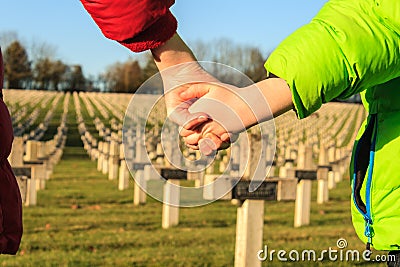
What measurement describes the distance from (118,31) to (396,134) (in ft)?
2.63

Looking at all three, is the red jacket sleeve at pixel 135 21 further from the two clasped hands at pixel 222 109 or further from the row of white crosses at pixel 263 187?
the row of white crosses at pixel 263 187

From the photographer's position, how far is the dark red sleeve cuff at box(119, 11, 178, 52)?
168 cm

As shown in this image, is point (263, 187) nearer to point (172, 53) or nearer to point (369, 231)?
point (369, 231)

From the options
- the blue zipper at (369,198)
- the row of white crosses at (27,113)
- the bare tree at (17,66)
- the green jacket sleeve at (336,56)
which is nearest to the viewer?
the green jacket sleeve at (336,56)

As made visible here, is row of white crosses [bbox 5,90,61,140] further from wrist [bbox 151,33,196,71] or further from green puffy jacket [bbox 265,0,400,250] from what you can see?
green puffy jacket [bbox 265,0,400,250]

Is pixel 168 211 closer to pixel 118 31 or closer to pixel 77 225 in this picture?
pixel 77 225

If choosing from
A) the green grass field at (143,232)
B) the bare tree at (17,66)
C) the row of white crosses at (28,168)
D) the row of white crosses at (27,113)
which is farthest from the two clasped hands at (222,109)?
the bare tree at (17,66)

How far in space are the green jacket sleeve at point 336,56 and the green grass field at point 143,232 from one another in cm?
686

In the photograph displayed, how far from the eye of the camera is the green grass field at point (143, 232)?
8703 mm

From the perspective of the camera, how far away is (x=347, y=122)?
42094mm

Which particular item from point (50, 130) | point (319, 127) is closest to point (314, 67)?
point (319, 127)

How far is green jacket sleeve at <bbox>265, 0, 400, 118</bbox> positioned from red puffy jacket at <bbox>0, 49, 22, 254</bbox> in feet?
2.32

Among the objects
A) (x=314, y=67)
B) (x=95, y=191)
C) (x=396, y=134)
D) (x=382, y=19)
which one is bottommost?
(x=95, y=191)

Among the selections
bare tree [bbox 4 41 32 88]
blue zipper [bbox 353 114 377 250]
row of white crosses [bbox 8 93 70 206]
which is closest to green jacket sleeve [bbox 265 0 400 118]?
blue zipper [bbox 353 114 377 250]
